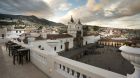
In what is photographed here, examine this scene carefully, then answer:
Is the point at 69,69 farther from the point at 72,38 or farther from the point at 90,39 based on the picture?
the point at 90,39

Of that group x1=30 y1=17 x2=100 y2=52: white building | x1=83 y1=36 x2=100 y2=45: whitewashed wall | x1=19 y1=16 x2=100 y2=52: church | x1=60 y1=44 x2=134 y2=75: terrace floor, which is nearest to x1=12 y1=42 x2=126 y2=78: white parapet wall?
x1=60 y1=44 x2=134 y2=75: terrace floor

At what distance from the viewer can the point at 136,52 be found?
1.00 meters

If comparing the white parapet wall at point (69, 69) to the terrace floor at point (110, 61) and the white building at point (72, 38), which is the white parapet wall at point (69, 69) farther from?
the white building at point (72, 38)

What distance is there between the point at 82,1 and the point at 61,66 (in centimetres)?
976

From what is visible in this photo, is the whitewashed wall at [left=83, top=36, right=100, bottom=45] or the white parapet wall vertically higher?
the white parapet wall

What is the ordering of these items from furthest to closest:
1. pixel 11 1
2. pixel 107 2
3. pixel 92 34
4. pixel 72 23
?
pixel 92 34, pixel 72 23, pixel 11 1, pixel 107 2

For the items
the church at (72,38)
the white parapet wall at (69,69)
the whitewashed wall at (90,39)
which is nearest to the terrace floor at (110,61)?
Answer: the church at (72,38)

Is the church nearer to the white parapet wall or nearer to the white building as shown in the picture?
the white building

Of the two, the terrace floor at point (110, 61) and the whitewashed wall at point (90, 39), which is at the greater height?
the whitewashed wall at point (90, 39)

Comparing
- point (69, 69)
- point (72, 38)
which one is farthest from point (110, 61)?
point (69, 69)

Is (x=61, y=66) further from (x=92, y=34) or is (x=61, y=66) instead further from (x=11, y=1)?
(x=92, y=34)

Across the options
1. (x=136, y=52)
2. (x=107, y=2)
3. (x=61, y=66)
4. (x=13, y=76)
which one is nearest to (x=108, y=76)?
(x=136, y=52)

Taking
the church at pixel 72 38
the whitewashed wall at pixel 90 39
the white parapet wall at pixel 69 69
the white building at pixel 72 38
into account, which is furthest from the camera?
the whitewashed wall at pixel 90 39

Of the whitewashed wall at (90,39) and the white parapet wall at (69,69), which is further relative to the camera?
the whitewashed wall at (90,39)
